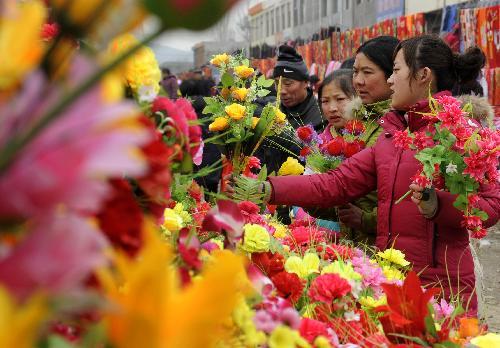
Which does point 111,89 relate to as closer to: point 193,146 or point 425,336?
point 193,146

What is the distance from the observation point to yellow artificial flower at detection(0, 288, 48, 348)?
12.1 inches

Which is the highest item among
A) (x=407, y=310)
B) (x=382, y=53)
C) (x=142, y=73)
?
(x=142, y=73)

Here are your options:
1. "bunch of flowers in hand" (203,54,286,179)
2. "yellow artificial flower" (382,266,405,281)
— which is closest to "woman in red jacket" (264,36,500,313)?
"bunch of flowers in hand" (203,54,286,179)

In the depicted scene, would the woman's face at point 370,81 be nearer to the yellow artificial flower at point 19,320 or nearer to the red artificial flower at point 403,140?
the red artificial flower at point 403,140

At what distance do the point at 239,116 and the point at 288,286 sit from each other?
122cm

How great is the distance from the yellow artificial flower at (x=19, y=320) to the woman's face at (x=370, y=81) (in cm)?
231

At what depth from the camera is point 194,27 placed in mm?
312

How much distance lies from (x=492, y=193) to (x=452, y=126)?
28cm

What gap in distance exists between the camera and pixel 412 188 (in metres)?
1.83

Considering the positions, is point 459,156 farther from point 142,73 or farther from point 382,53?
point 142,73

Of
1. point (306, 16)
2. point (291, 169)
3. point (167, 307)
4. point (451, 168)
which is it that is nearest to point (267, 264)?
point (451, 168)

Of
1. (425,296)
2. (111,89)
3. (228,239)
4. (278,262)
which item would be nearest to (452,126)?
(278,262)

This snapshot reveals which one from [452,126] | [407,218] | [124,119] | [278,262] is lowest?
[407,218]

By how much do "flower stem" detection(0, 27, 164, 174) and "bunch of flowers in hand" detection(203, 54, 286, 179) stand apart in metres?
1.77
